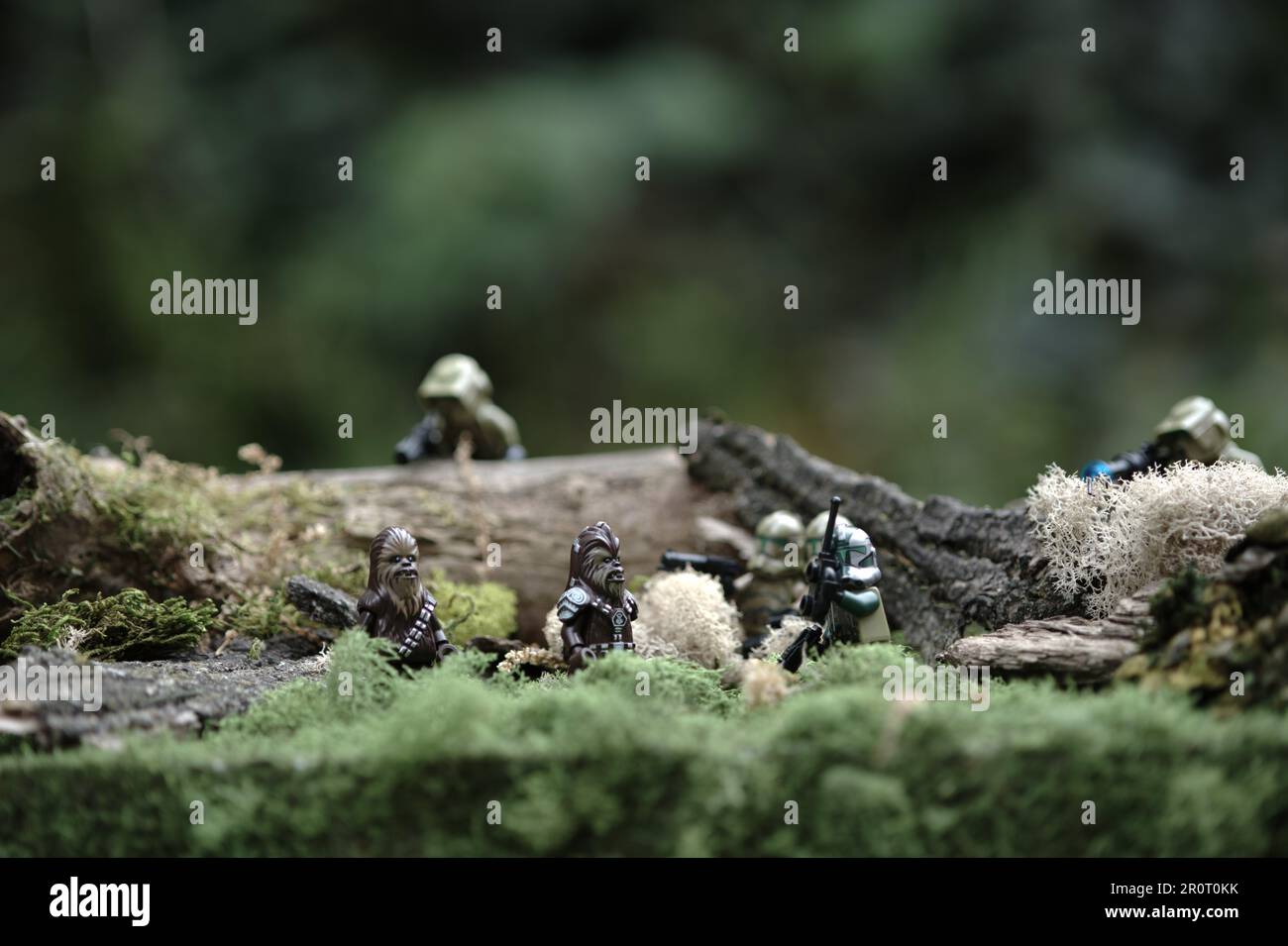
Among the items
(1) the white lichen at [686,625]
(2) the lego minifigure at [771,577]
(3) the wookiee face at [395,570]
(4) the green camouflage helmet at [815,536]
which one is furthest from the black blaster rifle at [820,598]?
(3) the wookiee face at [395,570]

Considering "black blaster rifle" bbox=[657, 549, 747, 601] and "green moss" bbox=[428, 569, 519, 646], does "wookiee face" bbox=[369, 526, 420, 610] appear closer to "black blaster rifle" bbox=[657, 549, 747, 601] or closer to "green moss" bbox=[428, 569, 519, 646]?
"green moss" bbox=[428, 569, 519, 646]

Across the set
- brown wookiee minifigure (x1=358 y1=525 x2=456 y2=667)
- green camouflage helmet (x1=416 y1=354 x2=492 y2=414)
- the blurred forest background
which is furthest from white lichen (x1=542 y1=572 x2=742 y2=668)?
the blurred forest background

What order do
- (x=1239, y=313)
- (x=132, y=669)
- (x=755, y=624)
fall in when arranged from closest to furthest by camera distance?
(x=132, y=669), (x=755, y=624), (x=1239, y=313)

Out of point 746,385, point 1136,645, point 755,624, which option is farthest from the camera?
point 746,385

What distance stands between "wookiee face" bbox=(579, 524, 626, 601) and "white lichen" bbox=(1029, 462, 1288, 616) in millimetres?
1445

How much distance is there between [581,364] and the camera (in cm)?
859

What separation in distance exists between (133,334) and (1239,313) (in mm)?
7374

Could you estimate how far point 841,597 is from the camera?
3.71 meters

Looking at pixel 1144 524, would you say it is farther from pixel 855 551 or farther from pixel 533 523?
pixel 533 523

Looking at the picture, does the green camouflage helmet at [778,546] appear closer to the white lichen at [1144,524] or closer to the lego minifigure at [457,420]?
the white lichen at [1144,524]

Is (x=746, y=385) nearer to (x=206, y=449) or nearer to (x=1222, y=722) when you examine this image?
(x=206, y=449)

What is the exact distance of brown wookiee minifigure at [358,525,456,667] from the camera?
3.61 m

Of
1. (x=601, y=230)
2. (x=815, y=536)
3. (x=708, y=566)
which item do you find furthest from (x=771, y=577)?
(x=601, y=230)
